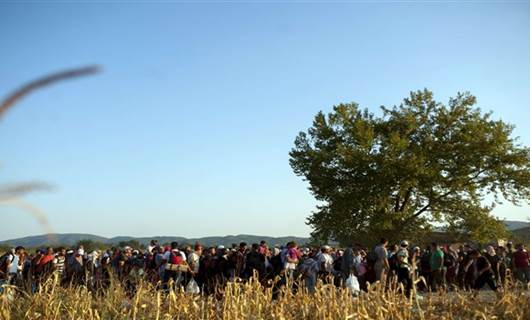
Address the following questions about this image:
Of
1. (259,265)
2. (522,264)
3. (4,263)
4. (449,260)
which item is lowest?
(522,264)

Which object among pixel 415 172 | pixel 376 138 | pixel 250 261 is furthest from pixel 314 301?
pixel 376 138

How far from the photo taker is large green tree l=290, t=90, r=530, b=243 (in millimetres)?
32312

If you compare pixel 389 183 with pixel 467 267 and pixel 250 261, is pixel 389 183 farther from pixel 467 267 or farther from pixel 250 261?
pixel 250 261

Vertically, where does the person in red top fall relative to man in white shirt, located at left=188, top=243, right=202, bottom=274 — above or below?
below

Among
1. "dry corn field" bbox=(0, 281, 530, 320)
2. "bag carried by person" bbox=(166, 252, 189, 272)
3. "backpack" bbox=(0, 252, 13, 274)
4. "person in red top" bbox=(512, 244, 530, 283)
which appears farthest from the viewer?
"person in red top" bbox=(512, 244, 530, 283)

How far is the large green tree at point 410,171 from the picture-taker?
32312 millimetres

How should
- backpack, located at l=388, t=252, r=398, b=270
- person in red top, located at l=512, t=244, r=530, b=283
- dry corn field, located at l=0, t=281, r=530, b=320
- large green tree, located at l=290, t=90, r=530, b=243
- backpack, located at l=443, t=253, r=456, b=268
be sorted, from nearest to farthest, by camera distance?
dry corn field, located at l=0, t=281, r=530, b=320 < backpack, located at l=388, t=252, r=398, b=270 < person in red top, located at l=512, t=244, r=530, b=283 < backpack, located at l=443, t=253, r=456, b=268 < large green tree, located at l=290, t=90, r=530, b=243

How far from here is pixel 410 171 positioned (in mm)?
31734

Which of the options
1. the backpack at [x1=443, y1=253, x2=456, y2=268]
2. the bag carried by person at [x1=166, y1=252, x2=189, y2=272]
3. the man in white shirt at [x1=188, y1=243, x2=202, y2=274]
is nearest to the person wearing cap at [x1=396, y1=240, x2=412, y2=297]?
the backpack at [x1=443, y1=253, x2=456, y2=268]

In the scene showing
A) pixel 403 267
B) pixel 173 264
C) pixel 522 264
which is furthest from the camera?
pixel 522 264

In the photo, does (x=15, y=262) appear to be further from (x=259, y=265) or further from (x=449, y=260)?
(x=449, y=260)

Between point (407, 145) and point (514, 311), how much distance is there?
25744 mm

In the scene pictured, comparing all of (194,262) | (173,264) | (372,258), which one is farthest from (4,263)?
(372,258)

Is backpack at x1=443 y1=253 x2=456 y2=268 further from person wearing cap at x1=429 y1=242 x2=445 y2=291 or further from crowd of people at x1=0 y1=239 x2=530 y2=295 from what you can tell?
person wearing cap at x1=429 y1=242 x2=445 y2=291
